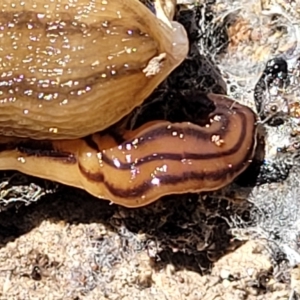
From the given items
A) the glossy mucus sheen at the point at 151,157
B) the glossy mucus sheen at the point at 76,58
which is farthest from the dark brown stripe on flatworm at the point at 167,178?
the glossy mucus sheen at the point at 76,58

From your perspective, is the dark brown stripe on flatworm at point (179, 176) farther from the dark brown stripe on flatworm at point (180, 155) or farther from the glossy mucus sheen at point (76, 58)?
the glossy mucus sheen at point (76, 58)

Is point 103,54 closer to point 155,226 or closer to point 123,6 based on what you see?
point 123,6

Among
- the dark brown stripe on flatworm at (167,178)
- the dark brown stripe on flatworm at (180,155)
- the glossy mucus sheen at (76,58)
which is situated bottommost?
the dark brown stripe on flatworm at (167,178)

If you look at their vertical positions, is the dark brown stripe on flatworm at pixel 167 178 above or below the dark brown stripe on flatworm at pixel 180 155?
below

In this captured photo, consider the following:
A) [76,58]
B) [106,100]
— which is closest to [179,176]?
[106,100]

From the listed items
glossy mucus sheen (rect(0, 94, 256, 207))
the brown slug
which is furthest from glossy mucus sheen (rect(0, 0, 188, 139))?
glossy mucus sheen (rect(0, 94, 256, 207))

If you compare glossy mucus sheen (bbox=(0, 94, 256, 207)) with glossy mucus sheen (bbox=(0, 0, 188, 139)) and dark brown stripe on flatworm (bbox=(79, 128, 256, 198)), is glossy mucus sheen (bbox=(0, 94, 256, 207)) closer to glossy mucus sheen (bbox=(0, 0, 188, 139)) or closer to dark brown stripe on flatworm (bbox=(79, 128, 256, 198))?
dark brown stripe on flatworm (bbox=(79, 128, 256, 198))
